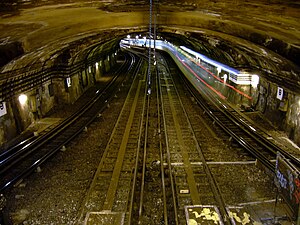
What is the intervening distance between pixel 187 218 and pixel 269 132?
7.74m

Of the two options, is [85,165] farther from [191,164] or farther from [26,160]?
[191,164]

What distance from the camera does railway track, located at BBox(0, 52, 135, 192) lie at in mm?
8762

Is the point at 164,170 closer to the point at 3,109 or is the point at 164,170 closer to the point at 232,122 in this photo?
the point at 232,122

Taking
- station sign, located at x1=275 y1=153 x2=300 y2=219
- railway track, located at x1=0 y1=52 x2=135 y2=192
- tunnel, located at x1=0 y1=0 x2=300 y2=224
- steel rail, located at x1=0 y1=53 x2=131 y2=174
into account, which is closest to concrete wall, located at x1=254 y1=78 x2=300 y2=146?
tunnel, located at x1=0 y1=0 x2=300 y2=224

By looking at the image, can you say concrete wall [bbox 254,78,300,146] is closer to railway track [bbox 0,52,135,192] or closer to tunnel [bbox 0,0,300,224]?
tunnel [bbox 0,0,300,224]

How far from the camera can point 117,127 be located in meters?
13.3

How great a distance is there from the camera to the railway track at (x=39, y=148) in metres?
8.76

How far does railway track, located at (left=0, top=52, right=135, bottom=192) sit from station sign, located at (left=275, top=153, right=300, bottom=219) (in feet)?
24.1

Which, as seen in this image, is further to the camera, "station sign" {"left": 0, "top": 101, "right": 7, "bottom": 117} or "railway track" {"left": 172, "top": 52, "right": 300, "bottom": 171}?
"station sign" {"left": 0, "top": 101, "right": 7, "bottom": 117}

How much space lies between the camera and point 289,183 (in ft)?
17.9

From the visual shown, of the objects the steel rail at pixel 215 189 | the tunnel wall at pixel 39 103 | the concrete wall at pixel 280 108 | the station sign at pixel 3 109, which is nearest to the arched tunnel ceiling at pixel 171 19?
the station sign at pixel 3 109

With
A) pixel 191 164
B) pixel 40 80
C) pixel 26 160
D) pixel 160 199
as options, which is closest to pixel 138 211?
pixel 160 199

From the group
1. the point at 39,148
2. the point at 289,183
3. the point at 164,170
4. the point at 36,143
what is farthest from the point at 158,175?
the point at 36,143

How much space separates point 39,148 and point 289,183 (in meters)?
8.91
